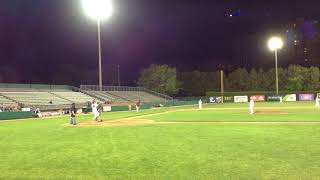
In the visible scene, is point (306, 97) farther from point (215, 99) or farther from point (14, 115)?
point (14, 115)

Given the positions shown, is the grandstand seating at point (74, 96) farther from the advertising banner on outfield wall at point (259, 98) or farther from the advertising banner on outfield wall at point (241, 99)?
the advertising banner on outfield wall at point (259, 98)

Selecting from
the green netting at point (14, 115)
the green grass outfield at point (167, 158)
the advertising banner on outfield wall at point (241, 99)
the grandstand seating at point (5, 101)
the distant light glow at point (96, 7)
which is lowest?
the green grass outfield at point (167, 158)

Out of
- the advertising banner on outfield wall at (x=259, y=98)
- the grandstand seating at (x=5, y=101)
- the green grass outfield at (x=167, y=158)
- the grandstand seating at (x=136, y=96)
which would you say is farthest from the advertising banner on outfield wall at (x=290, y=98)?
the green grass outfield at (x=167, y=158)

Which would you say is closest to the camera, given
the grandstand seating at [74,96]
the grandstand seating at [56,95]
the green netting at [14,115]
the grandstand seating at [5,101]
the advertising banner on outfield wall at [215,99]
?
the green netting at [14,115]

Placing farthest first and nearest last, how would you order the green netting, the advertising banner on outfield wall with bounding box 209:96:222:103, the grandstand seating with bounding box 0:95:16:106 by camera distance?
the advertising banner on outfield wall with bounding box 209:96:222:103 → the grandstand seating with bounding box 0:95:16:106 → the green netting

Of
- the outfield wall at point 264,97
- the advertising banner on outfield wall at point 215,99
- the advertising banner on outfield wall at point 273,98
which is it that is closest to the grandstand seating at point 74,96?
the advertising banner on outfield wall at point 215,99

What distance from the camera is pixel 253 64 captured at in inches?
5079

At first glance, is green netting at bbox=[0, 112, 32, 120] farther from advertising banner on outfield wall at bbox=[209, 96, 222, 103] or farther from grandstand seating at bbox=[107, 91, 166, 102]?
advertising banner on outfield wall at bbox=[209, 96, 222, 103]

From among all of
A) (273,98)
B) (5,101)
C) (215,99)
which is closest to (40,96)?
(5,101)

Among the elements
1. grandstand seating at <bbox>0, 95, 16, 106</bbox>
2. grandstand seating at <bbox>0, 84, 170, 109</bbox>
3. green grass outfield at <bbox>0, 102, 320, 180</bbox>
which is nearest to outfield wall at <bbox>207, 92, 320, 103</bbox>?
grandstand seating at <bbox>0, 84, 170, 109</bbox>

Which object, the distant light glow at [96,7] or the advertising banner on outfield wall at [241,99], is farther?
the advertising banner on outfield wall at [241,99]

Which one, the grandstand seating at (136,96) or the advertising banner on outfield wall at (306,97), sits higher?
the grandstand seating at (136,96)

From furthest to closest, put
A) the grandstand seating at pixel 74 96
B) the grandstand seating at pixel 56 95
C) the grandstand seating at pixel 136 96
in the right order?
the grandstand seating at pixel 136 96 < the grandstand seating at pixel 74 96 < the grandstand seating at pixel 56 95

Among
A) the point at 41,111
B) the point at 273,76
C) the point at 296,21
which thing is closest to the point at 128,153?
the point at 41,111
